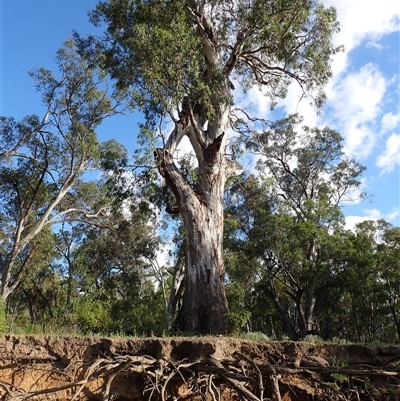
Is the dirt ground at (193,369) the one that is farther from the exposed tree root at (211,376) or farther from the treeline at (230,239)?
the treeline at (230,239)

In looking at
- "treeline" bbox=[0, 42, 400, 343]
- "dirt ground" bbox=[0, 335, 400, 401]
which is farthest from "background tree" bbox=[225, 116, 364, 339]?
"dirt ground" bbox=[0, 335, 400, 401]

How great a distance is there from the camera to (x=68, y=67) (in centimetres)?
1922

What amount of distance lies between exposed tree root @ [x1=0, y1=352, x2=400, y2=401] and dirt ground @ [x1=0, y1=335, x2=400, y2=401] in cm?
1

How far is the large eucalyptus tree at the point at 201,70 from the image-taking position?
10273 millimetres

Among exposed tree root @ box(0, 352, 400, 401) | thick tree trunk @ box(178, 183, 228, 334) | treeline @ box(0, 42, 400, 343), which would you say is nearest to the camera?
exposed tree root @ box(0, 352, 400, 401)

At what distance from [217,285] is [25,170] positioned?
1352cm

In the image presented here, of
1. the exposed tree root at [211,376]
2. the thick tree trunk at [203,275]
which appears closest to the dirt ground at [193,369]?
the exposed tree root at [211,376]

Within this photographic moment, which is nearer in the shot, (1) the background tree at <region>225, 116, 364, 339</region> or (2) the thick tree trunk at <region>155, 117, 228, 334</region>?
(2) the thick tree trunk at <region>155, 117, 228, 334</region>

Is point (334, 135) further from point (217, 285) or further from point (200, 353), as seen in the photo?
A: point (200, 353)

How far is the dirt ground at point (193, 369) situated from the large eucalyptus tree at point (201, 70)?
10.2 ft

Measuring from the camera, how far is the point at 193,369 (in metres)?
6.05

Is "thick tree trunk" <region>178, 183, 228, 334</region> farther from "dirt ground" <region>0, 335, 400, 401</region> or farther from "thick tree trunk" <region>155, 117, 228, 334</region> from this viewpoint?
"dirt ground" <region>0, 335, 400, 401</region>

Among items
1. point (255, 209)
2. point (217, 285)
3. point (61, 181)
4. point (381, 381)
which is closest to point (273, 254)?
point (255, 209)

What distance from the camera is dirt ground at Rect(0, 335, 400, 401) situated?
19.1 feet
